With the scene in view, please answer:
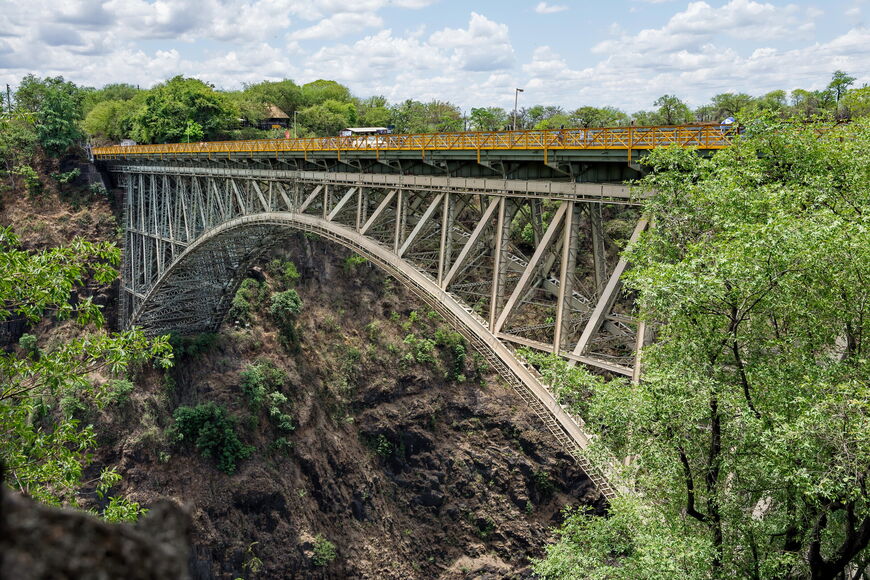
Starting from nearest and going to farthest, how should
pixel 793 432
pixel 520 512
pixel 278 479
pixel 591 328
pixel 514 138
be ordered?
1. pixel 793 432
2. pixel 591 328
3. pixel 514 138
4. pixel 278 479
5. pixel 520 512

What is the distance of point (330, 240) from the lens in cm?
3416

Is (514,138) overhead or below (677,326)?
overhead

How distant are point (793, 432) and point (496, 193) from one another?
1087 cm

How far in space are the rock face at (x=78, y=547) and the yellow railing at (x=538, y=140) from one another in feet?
39.3

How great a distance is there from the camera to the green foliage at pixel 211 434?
119 feet

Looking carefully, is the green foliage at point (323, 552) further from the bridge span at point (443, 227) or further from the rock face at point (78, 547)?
the rock face at point (78, 547)

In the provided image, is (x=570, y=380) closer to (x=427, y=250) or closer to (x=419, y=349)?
(x=427, y=250)

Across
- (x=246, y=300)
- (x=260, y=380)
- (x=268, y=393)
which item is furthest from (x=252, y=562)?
(x=246, y=300)

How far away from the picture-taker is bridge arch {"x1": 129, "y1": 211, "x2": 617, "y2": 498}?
1608 cm

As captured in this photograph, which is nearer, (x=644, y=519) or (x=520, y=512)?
(x=644, y=519)

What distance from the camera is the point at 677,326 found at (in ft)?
32.7

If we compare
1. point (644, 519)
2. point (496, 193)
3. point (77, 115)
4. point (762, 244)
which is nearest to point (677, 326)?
point (762, 244)

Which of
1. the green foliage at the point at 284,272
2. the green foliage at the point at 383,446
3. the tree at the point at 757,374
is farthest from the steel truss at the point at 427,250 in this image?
the green foliage at the point at 383,446

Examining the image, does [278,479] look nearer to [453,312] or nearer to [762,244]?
[453,312]
